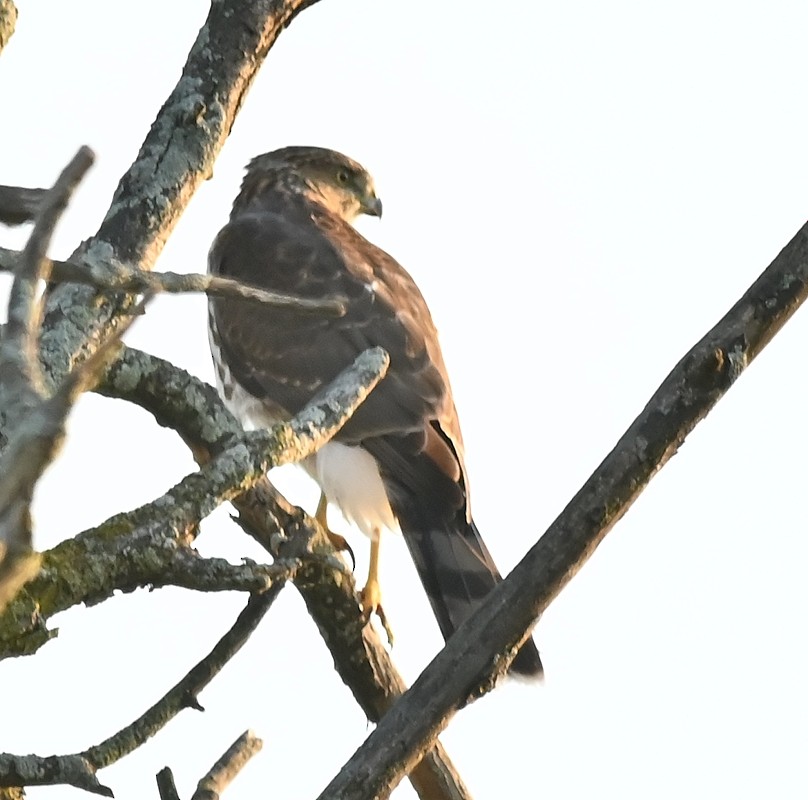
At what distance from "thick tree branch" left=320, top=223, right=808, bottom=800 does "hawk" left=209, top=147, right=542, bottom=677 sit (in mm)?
1786

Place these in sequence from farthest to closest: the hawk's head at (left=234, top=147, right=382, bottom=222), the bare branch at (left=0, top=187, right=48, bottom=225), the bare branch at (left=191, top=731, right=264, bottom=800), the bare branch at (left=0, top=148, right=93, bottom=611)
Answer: the hawk's head at (left=234, top=147, right=382, bottom=222), the bare branch at (left=191, top=731, right=264, bottom=800), the bare branch at (left=0, top=187, right=48, bottom=225), the bare branch at (left=0, top=148, right=93, bottom=611)

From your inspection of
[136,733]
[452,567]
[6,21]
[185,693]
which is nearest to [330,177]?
[452,567]

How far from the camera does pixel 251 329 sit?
20.0 ft

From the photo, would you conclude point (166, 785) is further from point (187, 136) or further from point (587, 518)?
point (187, 136)

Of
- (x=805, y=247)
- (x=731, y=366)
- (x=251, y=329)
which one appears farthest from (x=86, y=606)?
(x=251, y=329)

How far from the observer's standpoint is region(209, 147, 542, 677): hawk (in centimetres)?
512

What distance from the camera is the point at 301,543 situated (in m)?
3.74

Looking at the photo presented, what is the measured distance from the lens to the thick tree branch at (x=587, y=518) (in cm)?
279

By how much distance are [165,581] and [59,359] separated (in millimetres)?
615

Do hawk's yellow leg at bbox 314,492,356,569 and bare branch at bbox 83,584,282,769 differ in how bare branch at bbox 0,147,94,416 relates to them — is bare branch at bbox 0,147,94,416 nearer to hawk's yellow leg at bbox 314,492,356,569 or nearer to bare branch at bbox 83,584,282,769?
bare branch at bbox 83,584,282,769

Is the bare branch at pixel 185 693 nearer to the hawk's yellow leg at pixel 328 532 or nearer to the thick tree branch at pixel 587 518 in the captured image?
the thick tree branch at pixel 587 518

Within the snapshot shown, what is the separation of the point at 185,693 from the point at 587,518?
2.91 ft

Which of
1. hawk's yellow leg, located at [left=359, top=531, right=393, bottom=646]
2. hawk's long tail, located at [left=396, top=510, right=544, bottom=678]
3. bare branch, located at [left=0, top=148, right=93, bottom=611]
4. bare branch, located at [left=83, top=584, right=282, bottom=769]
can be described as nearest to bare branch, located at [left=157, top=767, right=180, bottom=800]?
bare branch, located at [left=83, top=584, right=282, bottom=769]

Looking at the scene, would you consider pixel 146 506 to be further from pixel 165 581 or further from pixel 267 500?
pixel 267 500
